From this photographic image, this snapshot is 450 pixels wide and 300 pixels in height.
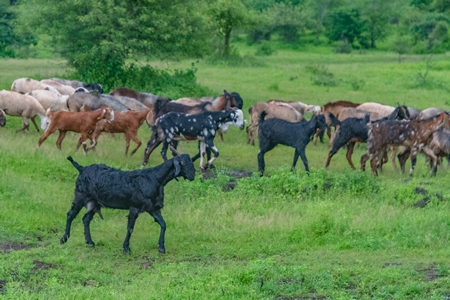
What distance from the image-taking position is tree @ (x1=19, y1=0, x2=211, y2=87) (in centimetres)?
2634

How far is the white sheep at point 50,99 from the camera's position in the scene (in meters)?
21.7

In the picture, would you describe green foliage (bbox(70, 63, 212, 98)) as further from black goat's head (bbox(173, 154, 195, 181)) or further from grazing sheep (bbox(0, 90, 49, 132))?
black goat's head (bbox(173, 154, 195, 181))

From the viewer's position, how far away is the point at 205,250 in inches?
433

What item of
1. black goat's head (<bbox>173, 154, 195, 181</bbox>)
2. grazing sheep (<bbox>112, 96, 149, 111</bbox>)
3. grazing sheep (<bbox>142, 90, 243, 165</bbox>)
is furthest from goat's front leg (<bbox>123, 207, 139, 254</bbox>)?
grazing sheep (<bbox>112, 96, 149, 111</bbox>)

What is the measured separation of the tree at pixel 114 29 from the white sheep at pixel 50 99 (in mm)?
4558

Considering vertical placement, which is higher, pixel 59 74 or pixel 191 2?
pixel 191 2

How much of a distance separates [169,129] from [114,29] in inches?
398

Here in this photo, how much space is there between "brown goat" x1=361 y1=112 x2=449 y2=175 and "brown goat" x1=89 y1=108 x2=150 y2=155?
5.52 metres

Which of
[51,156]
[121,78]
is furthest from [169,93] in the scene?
[51,156]

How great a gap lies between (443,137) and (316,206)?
5686mm

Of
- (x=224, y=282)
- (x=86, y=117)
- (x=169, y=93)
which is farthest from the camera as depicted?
(x=169, y=93)

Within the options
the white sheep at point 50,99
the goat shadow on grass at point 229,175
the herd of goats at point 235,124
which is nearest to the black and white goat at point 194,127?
the herd of goats at point 235,124

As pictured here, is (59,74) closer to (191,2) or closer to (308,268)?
(191,2)

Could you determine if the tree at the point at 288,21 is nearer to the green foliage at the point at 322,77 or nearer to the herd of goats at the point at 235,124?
the green foliage at the point at 322,77
